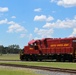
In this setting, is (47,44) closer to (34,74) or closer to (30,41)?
(30,41)

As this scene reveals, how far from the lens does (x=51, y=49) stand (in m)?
55.4

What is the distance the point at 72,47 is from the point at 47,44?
6157 millimetres

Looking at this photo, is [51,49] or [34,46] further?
[34,46]

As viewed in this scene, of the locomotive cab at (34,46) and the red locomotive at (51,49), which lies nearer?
the red locomotive at (51,49)

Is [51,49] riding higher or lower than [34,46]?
lower

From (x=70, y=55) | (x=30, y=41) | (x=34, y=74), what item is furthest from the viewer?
(x=30, y=41)

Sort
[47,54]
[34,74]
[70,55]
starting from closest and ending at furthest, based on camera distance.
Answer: [34,74], [70,55], [47,54]

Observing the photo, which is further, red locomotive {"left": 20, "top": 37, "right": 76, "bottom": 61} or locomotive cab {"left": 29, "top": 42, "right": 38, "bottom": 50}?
locomotive cab {"left": 29, "top": 42, "right": 38, "bottom": 50}

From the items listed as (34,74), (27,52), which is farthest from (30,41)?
(34,74)

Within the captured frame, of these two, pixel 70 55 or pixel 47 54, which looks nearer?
pixel 70 55

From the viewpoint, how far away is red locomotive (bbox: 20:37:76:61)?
52.1m

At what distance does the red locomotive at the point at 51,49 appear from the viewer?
52119 mm

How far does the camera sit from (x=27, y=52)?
2283 inches

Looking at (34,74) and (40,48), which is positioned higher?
(40,48)
